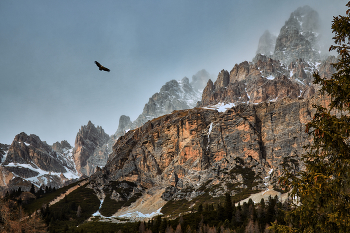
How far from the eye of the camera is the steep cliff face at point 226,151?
498 ft

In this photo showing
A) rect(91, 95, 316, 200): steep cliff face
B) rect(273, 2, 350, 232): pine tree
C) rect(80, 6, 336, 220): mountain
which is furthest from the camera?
rect(91, 95, 316, 200): steep cliff face

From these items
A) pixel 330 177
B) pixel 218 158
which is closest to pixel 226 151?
pixel 218 158

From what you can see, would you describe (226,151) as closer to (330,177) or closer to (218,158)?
(218,158)

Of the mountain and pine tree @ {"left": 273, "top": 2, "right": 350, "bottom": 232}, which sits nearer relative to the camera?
pine tree @ {"left": 273, "top": 2, "right": 350, "bottom": 232}

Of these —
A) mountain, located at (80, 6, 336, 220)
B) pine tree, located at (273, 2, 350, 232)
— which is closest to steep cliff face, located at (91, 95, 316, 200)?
mountain, located at (80, 6, 336, 220)

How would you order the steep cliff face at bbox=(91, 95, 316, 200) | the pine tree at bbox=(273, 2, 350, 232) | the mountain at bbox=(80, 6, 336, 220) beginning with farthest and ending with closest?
the steep cliff face at bbox=(91, 95, 316, 200), the mountain at bbox=(80, 6, 336, 220), the pine tree at bbox=(273, 2, 350, 232)

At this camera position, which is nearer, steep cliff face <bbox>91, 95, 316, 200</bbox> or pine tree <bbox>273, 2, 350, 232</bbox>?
pine tree <bbox>273, 2, 350, 232</bbox>

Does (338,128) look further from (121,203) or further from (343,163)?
(121,203)

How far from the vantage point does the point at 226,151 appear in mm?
174875

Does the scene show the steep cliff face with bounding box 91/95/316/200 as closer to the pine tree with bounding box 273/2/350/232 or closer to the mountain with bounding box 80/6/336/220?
the mountain with bounding box 80/6/336/220

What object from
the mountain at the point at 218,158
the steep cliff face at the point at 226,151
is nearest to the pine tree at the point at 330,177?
the mountain at the point at 218,158

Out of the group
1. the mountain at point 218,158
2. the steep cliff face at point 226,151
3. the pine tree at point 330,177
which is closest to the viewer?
the pine tree at point 330,177

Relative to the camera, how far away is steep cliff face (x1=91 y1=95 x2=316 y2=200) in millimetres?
151875

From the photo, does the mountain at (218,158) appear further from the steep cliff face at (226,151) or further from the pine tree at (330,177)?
the pine tree at (330,177)
